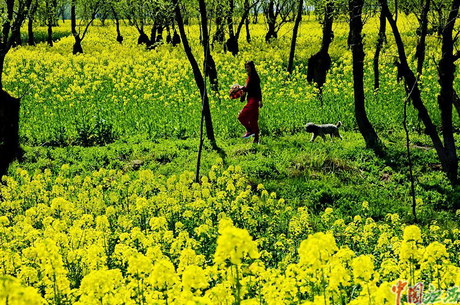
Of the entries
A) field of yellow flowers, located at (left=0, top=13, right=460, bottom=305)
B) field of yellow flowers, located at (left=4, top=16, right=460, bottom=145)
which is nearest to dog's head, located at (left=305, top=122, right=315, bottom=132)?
field of yellow flowers, located at (left=0, top=13, right=460, bottom=305)

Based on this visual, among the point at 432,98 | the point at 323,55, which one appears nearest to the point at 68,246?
the point at 432,98

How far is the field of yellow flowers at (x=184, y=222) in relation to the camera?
3.91 m

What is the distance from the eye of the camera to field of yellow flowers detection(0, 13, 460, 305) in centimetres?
391

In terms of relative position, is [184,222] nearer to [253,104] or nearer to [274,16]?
[253,104]

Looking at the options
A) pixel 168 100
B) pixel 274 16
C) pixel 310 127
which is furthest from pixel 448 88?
pixel 274 16

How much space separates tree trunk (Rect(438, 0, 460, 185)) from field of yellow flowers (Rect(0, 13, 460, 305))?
3.22ft

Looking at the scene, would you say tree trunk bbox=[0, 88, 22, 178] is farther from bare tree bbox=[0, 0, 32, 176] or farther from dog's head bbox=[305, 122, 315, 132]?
dog's head bbox=[305, 122, 315, 132]

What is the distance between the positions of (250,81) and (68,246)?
23.6 ft

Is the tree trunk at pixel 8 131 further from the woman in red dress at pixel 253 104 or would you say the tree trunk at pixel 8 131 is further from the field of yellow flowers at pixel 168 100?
the woman in red dress at pixel 253 104

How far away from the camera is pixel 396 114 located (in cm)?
1405

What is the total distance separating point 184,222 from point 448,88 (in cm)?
572

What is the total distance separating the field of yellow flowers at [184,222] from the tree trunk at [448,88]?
982 millimetres

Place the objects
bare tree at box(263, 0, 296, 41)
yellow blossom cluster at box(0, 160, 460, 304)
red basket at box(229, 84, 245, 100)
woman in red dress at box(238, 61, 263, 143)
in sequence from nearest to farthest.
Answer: yellow blossom cluster at box(0, 160, 460, 304)
woman in red dress at box(238, 61, 263, 143)
red basket at box(229, 84, 245, 100)
bare tree at box(263, 0, 296, 41)

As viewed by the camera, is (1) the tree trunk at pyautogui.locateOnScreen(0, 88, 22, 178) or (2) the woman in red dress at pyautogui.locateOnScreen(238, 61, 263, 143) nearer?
(1) the tree trunk at pyautogui.locateOnScreen(0, 88, 22, 178)
